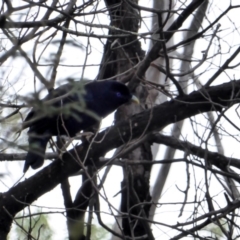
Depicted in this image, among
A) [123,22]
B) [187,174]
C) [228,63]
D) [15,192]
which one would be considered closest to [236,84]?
[228,63]

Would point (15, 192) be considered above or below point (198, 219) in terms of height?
above

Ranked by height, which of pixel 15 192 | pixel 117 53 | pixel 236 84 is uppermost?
pixel 117 53

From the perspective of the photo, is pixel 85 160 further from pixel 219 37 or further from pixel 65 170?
pixel 219 37

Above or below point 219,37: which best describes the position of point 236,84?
below

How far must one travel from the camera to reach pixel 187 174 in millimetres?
4129

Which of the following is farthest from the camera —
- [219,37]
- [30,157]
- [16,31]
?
[30,157]

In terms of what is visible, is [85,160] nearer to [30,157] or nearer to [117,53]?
[30,157]

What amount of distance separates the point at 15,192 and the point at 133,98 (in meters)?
1.74

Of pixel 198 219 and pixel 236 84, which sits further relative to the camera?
pixel 236 84

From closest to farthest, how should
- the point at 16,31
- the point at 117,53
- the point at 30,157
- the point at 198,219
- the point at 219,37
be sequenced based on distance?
the point at 198,219 < the point at 16,31 < the point at 219,37 < the point at 30,157 < the point at 117,53

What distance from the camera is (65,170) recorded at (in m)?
4.81

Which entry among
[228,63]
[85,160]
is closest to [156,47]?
[228,63]

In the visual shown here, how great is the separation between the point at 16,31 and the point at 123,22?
4.85 ft

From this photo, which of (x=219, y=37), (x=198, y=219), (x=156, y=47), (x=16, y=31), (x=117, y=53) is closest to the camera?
(x=198, y=219)
